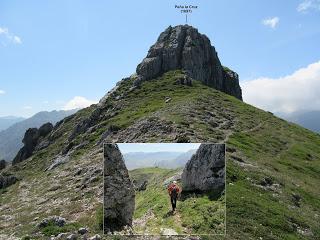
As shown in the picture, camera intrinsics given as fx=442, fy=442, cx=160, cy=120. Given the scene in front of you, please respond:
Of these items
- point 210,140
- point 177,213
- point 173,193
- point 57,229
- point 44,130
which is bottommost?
point 57,229

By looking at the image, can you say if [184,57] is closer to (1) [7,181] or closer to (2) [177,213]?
(1) [7,181]

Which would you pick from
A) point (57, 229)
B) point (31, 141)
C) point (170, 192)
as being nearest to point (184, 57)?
point (31, 141)

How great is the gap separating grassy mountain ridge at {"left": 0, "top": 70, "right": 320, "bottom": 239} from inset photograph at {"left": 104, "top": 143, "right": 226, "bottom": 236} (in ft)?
42.7

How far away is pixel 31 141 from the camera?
140750 millimetres

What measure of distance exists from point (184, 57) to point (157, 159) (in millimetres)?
119623

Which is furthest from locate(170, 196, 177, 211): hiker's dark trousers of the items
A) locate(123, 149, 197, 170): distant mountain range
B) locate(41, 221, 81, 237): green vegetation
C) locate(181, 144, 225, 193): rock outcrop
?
locate(41, 221, 81, 237): green vegetation

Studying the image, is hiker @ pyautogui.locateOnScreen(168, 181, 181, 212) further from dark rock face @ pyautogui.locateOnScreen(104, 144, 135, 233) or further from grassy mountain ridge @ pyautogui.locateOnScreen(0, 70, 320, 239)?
grassy mountain ridge @ pyautogui.locateOnScreen(0, 70, 320, 239)

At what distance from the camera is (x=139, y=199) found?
22.8 meters

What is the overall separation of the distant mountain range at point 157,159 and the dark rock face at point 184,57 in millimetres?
107379

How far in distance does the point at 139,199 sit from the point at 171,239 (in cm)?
310

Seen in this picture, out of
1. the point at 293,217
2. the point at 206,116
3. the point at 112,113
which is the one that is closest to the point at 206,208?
the point at 293,217

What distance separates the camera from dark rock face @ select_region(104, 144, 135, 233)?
2059cm

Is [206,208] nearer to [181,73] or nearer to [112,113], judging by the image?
[112,113]

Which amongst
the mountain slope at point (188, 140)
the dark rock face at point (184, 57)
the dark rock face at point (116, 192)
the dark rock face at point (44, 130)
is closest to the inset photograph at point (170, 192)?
the dark rock face at point (116, 192)
